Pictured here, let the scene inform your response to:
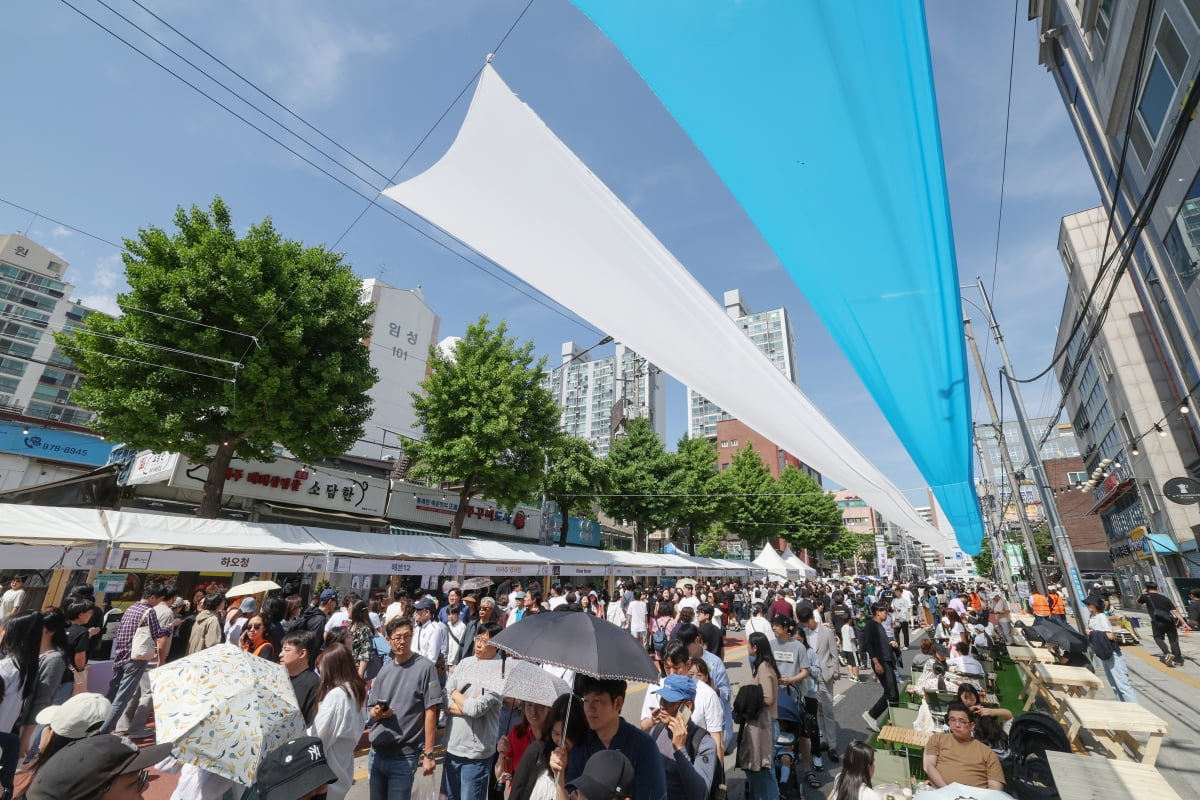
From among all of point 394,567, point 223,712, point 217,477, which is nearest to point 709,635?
point 223,712

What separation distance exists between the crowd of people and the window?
11.6 m

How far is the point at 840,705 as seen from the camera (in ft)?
34.4

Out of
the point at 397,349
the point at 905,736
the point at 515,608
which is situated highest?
the point at 397,349

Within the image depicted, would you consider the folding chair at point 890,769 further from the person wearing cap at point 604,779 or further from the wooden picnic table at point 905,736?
the person wearing cap at point 604,779

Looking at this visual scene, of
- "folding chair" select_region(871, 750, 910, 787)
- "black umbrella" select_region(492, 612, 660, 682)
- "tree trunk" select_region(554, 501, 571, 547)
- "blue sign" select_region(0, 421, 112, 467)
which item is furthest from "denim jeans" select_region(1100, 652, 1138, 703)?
"blue sign" select_region(0, 421, 112, 467)

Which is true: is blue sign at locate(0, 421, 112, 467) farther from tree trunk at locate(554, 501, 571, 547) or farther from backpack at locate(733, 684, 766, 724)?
backpack at locate(733, 684, 766, 724)

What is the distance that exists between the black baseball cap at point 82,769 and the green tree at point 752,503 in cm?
3926

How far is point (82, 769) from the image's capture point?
188 centimetres

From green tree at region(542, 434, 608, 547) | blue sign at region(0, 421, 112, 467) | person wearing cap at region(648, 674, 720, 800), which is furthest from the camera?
green tree at region(542, 434, 608, 547)

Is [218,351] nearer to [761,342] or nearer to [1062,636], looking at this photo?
[1062,636]

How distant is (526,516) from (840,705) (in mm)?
21098

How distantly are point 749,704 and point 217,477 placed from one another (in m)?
15.5

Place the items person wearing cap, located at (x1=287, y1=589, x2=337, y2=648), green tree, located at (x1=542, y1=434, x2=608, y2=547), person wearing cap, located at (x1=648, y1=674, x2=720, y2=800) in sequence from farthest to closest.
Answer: green tree, located at (x1=542, y1=434, x2=608, y2=547)
person wearing cap, located at (x1=287, y1=589, x2=337, y2=648)
person wearing cap, located at (x1=648, y1=674, x2=720, y2=800)

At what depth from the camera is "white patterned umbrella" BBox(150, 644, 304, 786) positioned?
7.82ft
